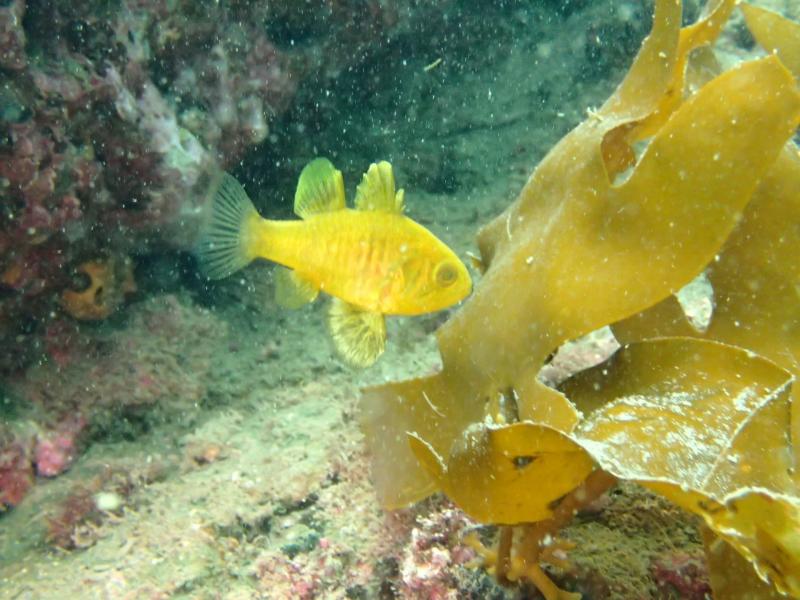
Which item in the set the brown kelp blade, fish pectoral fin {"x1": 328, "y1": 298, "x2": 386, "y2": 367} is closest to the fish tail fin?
fish pectoral fin {"x1": 328, "y1": 298, "x2": 386, "y2": 367}

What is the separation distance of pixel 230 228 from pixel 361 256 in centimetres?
88

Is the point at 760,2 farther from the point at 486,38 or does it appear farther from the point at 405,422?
the point at 405,422

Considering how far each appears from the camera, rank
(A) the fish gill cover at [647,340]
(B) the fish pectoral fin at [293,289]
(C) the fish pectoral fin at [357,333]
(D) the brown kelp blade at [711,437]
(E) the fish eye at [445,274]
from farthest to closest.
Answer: (B) the fish pectoral fin at [293,289]
(C) the fish pectoral fin at [357,333]
(E) the fish eye at [445,274]
(A) the fish gill cover at [647,340]
(D) the brown kelp blade at [711,437]

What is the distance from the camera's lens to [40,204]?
336 centimetres

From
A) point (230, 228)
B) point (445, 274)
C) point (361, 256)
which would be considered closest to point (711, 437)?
point (445, 274)

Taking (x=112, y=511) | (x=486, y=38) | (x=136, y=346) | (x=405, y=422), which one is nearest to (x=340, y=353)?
(x=405, y=422)

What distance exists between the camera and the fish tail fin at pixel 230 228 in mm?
3045

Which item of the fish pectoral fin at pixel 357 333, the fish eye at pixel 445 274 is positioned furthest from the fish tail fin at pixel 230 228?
the fish eye at pixel 445 274

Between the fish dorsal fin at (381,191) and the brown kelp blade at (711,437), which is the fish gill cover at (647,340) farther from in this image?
the fish dorsal fin at (381,191)

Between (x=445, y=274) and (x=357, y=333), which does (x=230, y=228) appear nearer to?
(x=357, y=333)

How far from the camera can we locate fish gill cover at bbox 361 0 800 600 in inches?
51.0

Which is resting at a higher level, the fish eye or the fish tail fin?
the fish tail fin

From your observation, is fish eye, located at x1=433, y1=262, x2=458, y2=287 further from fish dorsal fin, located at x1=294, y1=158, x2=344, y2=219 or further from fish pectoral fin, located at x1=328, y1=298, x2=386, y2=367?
fish dorsal fin, located at x1=294, y1=158, x2=344, y2=219

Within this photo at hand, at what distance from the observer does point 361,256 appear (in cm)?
268
